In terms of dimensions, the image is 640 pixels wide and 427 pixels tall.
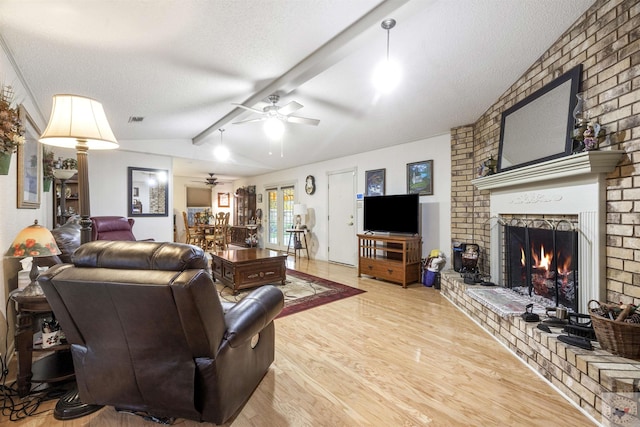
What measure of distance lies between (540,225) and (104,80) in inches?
172

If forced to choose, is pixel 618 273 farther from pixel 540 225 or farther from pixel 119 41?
pixel 119 41

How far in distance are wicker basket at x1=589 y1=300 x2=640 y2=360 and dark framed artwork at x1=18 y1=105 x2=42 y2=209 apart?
13.5ft

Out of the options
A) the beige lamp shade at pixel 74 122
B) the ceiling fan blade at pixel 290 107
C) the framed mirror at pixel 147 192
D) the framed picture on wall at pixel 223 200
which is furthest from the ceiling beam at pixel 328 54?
the framed picture on wall at pixel 223 200

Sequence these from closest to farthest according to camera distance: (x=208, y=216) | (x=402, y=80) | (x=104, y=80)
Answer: (x=104, y=80), (x=402, y=80), (x=208, y=216)

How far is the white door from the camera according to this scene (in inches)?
221

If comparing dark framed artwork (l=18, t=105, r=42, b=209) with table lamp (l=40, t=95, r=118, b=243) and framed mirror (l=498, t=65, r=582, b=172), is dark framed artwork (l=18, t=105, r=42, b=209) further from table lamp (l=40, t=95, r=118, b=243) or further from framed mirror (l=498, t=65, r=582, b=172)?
framed mirror (l=498, t=65, r=582, b=172)

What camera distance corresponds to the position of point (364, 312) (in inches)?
122

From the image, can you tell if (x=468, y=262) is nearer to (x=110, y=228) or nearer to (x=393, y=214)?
(x=393, y=214)

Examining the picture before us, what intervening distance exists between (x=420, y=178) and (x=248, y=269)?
10.0 ft

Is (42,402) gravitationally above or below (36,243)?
below

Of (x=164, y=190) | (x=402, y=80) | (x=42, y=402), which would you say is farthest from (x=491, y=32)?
(x=164, y=190)

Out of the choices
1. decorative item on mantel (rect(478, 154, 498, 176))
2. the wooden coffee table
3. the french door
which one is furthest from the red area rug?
the french door

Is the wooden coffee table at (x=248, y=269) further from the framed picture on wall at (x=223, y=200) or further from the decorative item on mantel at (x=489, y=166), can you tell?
the framed picture on wall at (x=223, y=200)

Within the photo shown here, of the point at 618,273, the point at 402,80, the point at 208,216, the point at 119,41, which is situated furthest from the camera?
the point at 208,216
